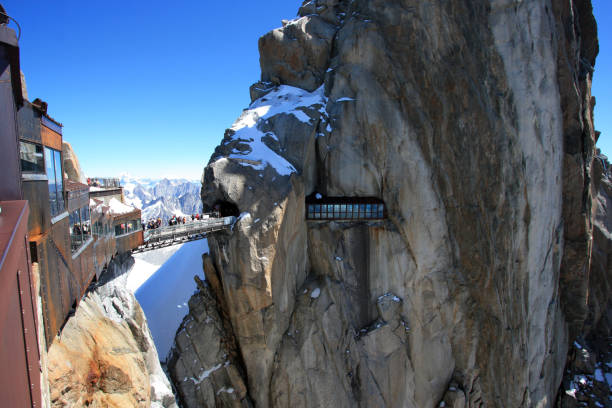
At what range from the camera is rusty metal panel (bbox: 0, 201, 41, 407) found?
3443mm

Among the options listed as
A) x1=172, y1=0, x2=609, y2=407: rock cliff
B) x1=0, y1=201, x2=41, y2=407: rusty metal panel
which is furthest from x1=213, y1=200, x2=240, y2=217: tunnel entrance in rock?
x1=0, y1=201, x2=41, y2=407: rusty metal panel

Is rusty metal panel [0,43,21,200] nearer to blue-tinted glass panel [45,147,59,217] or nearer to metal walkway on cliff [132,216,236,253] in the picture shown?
blue-tinted glass panel [45,147,59,217]

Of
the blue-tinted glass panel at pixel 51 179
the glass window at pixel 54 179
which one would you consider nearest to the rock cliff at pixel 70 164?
the glass window at pixel 54 179

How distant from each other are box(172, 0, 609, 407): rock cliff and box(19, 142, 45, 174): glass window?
1670 centimetres

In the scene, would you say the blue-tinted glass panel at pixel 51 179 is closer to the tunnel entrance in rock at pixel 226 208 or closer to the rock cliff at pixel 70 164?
the tunnel entrance in rock at pixel 226 208

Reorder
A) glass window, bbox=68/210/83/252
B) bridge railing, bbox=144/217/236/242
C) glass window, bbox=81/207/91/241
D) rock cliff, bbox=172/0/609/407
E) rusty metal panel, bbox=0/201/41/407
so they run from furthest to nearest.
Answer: rock cliff, bbox=172/0/609/407 → bridge railing, bbox=144/217/236/242 → glass window, bbox=81/207/91/241 → glass window, bbox=68/210/83/252 → rusty metal panel, bbox=0/201/41/407

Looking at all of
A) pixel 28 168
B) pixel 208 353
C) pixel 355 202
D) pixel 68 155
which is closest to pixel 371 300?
pixel 355 202

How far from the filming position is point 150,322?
30.0m

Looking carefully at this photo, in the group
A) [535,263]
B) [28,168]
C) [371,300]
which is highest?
[28,168]

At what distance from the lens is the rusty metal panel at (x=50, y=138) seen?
8558mm

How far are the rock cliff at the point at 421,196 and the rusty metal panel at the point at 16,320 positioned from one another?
1937cm

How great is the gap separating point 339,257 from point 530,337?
19725mm

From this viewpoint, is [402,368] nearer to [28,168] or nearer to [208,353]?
[208,353]

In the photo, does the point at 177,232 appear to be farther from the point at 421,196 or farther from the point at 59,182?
the point at 421,196
